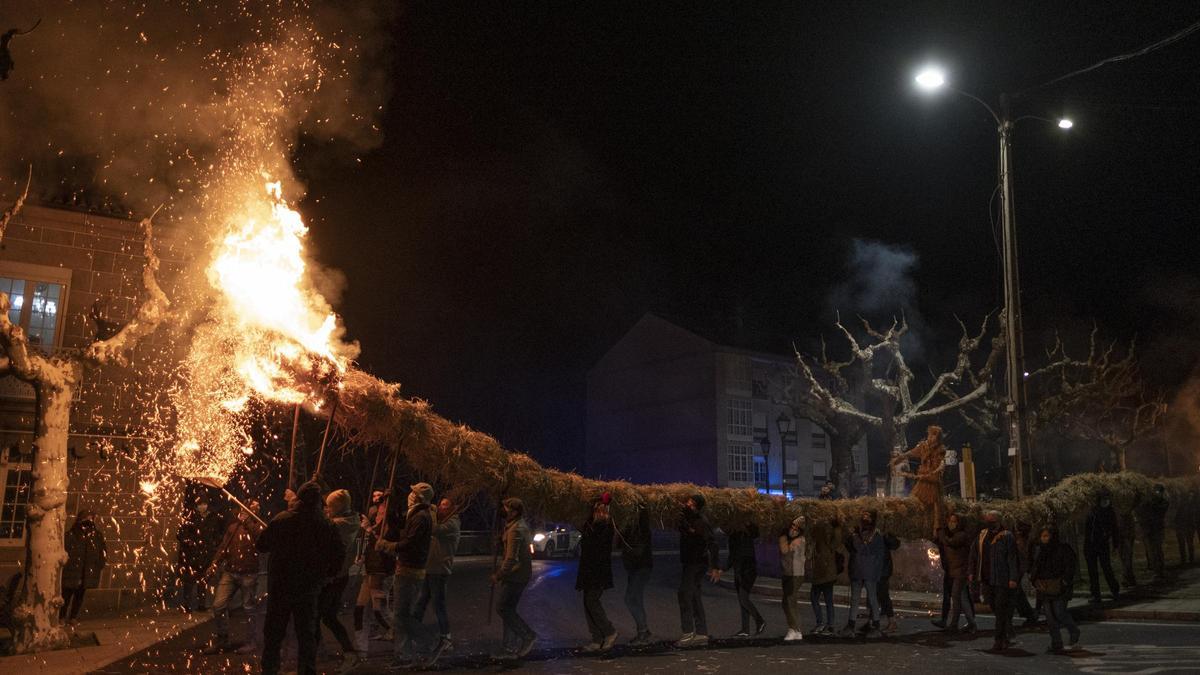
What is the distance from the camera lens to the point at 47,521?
10586 mm

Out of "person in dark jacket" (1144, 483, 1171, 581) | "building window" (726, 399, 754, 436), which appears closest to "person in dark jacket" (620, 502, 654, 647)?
"person in dark jacket" (1144, 483, 1171, 581)

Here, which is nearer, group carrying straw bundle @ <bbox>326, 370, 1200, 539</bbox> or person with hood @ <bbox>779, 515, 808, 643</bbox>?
group carrying straw bundle @ <bbox>326, 370, 1200, 539</bbox>

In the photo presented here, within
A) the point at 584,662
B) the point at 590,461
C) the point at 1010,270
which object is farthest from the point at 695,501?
the point at 590,461

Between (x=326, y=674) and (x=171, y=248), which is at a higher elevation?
(x=171, y=248)

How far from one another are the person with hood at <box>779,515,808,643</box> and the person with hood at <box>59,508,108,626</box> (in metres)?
9.87

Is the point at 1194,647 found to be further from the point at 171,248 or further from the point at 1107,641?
the point at 171,248

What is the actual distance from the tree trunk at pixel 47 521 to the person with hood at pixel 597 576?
649 cm

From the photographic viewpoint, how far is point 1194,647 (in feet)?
34.9

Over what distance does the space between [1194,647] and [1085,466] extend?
37066 millimetres

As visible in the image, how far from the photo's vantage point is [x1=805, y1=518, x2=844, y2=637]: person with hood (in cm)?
1213

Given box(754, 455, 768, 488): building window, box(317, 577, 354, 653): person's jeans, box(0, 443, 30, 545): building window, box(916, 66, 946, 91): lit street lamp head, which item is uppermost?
box(916, 66, 946, 91): lit street lamp head

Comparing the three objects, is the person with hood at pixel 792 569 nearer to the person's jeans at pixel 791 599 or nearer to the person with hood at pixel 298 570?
the person's jeans at pixel 791 599

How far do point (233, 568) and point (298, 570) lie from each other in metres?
3.62

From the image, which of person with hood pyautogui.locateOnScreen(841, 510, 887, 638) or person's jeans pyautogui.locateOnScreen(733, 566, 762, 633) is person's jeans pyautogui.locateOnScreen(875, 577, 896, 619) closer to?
person with hood pyautogui.locateOnScreen(841, 510, 887, 638)
